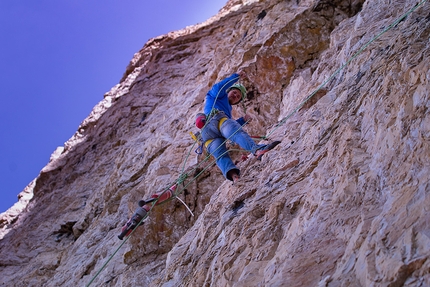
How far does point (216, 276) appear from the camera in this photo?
2867 millimetres

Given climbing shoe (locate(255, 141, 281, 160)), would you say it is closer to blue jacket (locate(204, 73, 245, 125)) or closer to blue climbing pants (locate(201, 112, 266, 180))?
blue climbing pants (locate(201, 112, 266, 180))

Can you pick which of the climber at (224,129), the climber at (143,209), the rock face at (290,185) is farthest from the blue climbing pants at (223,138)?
the climber at (143,209)

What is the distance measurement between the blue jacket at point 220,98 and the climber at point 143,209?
1.29 meters

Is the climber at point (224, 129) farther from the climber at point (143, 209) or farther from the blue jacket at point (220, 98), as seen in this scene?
the climber at point (143, 209)

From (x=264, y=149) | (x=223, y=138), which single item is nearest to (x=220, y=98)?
(x=223, y=138)

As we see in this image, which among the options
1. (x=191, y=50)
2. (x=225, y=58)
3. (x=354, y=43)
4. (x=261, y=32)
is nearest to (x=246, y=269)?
(x=354, y=43)

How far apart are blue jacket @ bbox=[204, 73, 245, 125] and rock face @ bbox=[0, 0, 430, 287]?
81 cm

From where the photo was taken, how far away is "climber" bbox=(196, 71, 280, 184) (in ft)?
14.6

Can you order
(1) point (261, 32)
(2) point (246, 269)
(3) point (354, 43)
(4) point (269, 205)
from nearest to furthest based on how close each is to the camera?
1. (2) point (246, 269)
2. (4) point (269, 205)
3. (3) point (354, 43)
4. (1) point (261, 32)

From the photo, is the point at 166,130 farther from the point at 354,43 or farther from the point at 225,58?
the point at 354,43

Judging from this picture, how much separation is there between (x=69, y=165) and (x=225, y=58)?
723 centimetres

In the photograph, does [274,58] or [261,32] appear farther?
[261,32]

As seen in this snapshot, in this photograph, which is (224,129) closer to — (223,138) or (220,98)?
(223,138)

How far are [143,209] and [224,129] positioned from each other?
1695 millimetres
